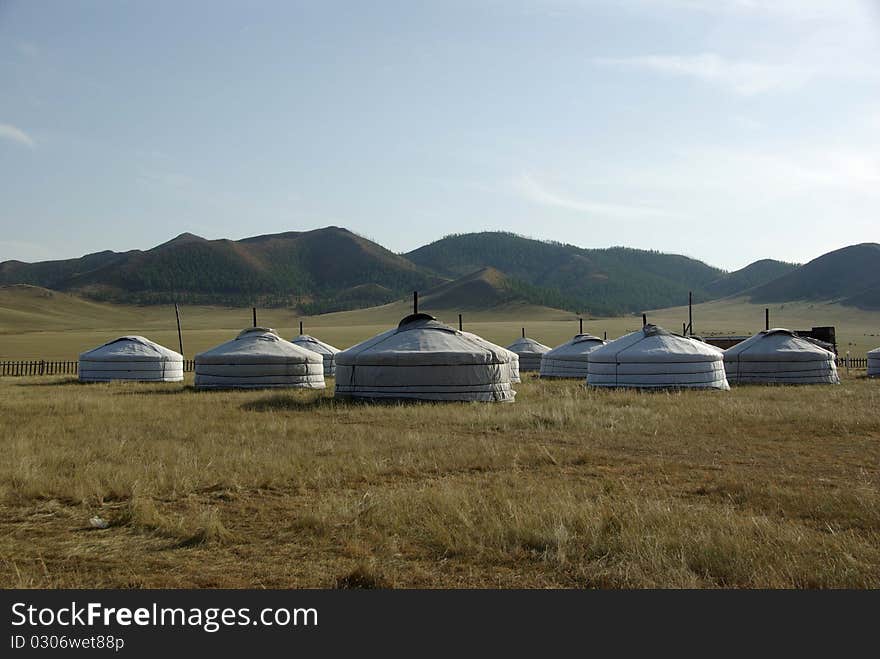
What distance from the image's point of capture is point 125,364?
90.3ft

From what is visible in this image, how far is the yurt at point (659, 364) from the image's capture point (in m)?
22.0

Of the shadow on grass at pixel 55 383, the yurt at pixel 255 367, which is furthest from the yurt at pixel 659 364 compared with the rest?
the shadow on grass at pixel 55 383

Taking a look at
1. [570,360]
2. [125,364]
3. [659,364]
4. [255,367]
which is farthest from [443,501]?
[570,360]

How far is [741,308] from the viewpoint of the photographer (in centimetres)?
13850

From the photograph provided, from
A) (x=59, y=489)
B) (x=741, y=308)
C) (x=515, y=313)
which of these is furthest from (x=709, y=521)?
(x=741, y=308)

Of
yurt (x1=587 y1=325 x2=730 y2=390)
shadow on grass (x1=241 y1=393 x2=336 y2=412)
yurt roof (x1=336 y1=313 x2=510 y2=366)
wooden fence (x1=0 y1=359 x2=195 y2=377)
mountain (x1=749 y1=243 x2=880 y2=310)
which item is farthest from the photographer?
mountain (x1=749 y1=243 x2=880 y2=310)

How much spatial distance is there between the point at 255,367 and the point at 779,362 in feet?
53.8

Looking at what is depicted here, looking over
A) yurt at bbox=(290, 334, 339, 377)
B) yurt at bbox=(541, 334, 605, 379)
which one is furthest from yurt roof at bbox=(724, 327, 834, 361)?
yurt at bbox=(290, 334, 339, 377)

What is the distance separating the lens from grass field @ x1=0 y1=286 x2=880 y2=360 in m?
74.0

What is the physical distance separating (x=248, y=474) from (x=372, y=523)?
2.73 metres

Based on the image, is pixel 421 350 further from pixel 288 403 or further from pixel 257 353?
pixel 257 353

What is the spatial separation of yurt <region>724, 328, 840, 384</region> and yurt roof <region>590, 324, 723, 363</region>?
12.8ft

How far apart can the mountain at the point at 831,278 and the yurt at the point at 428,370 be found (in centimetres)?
12891

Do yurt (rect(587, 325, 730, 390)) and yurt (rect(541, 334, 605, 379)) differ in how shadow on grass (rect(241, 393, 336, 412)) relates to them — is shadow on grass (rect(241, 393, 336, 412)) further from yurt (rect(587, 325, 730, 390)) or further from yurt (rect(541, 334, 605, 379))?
yurt (rect(541, 334, 605, 379))
